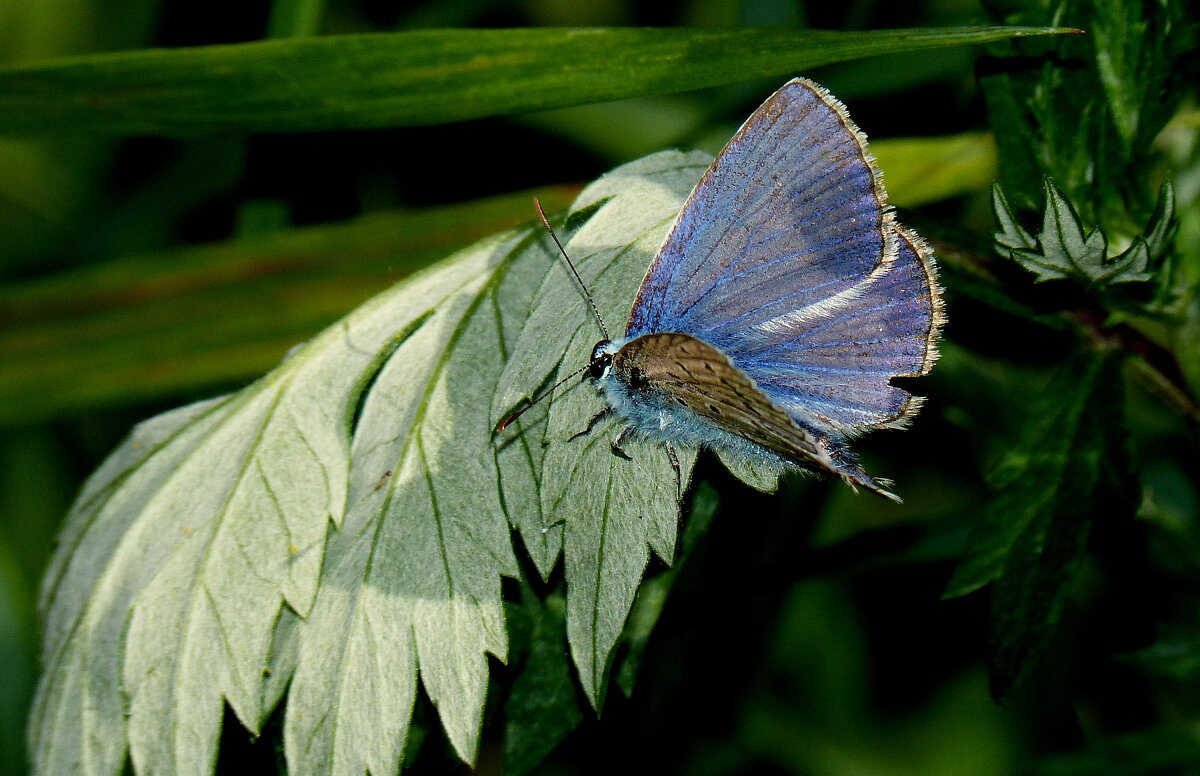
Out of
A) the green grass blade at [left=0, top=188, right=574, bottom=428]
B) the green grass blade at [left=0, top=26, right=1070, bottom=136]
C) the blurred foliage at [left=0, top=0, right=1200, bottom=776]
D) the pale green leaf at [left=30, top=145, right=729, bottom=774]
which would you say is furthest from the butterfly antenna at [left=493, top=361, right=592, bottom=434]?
the green grass blade at [left=0, top=188, right=574, bottom=428]

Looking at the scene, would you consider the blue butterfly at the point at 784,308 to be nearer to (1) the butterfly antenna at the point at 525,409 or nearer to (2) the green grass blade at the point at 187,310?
(1) the butterfly antenna at the point at 525,409

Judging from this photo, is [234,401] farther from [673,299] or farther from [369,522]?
[673,299]

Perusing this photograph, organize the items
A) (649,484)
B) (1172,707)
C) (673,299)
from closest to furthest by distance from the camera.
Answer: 1. (649,484)
2. (673,299)
3. (1172,707)

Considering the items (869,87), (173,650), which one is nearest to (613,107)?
(869,87)

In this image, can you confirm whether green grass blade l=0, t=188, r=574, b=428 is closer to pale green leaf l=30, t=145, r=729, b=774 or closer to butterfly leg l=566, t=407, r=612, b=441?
pale green leaf l=30, t=145, r=729, b=774

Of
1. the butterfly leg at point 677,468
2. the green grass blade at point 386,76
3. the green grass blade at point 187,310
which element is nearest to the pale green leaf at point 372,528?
the butterfly leg at point 677,468

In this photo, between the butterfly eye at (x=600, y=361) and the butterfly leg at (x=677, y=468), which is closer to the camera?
the butterfly leg at (x=677, y=468)

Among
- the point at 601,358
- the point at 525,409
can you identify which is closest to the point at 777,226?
the point at 601,358

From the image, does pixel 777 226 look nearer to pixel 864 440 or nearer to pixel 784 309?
pixel 784 309
